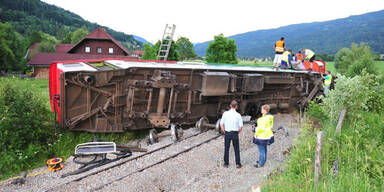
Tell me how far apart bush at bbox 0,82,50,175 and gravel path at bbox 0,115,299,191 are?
774mm

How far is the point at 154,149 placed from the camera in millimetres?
7254

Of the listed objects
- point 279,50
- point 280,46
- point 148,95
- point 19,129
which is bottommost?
point 19,129

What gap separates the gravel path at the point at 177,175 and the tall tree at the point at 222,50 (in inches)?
1353

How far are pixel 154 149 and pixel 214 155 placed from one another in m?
1.81

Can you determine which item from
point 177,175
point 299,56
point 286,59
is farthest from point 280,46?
point 177,175

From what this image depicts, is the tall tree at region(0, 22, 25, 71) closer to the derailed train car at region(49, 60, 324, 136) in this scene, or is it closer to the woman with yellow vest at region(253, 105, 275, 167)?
the derailed train car at region(49, 60, 324, 136)

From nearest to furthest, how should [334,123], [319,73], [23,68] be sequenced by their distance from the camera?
[334,123]
[319,73]
[23,68]

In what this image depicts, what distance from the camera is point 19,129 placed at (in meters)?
7.82

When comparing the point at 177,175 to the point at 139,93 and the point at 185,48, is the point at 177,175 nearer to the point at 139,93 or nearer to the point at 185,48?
the point at 139,93

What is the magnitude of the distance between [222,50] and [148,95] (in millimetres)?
33824

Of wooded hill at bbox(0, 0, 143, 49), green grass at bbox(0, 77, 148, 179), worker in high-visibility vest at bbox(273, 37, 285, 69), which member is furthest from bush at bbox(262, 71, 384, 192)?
wooded hill at bbox(0, 0, 143, 49)

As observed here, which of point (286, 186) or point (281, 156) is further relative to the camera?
point (281, 156)

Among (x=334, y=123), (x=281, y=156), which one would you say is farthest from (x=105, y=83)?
(x=334, y=123)

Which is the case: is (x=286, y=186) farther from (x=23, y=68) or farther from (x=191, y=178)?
(x=23, y=68)
